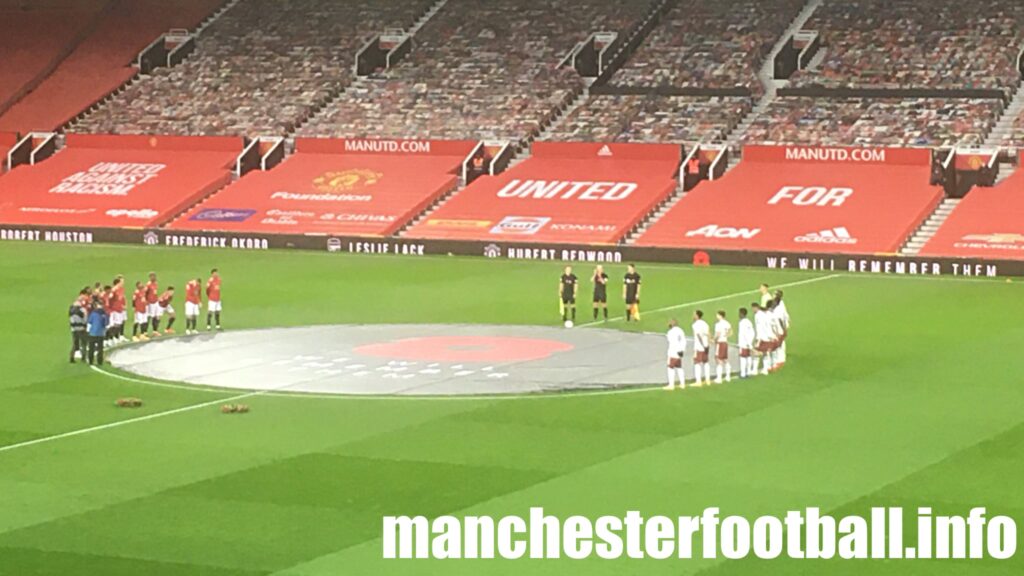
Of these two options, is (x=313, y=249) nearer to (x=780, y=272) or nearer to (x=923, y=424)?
(x=780, y=272)

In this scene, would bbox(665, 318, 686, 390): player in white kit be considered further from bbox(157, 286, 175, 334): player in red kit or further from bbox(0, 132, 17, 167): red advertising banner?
bbox(0, 132, 17, 167): red advertising banner

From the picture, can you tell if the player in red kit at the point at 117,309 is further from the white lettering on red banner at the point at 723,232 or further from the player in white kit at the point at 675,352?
the white lettering on red banner at the point at 723,232

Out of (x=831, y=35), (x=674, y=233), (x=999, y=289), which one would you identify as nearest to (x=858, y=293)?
(x=999, y=289)

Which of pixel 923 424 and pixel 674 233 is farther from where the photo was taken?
pixel 674 233

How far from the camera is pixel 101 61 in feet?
271

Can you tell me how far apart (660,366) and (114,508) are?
14.6 m

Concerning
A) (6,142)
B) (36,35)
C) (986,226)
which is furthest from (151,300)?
(36,35)

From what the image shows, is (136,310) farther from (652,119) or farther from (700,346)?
(652,119)

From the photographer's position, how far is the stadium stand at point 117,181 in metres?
66.8

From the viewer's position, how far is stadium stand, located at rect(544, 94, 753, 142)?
6750 centimetres

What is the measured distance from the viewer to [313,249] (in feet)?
201

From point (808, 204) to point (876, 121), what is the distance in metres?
7.79

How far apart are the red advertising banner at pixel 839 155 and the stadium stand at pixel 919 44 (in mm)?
6175

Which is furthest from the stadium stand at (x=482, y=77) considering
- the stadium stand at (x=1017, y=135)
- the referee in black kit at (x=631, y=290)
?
the referee in black kit at (x=631, y=290)
